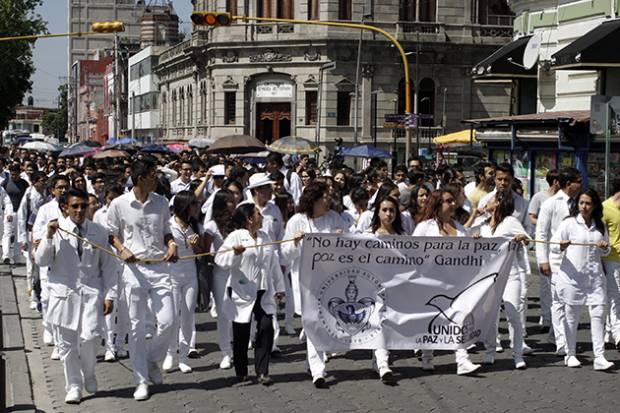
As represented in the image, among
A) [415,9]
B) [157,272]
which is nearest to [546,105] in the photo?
[157,272]

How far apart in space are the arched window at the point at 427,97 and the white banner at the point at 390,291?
4737cm

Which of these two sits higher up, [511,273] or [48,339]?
[511,273]

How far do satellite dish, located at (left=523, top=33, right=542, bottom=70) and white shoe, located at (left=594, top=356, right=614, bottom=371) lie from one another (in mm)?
17893

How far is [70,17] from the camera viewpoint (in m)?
148

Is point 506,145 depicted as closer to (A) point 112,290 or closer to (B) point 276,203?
(B) point 276,203

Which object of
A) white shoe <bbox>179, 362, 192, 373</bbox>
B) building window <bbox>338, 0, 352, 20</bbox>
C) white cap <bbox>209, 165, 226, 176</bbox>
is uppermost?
building window <bbox>338, 0, 352, 20</bbox>

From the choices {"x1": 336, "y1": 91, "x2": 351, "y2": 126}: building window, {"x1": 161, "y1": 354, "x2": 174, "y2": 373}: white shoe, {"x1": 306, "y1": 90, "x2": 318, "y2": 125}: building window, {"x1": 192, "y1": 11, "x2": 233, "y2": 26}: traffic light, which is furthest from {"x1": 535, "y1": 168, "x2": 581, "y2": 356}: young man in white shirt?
{"x1": 306, "y1": 90, "x2": 318, "y2": 125}: building window

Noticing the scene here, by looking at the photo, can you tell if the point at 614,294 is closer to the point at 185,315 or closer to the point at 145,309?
the point at 185,315

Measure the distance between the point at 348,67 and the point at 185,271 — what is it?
46596mm

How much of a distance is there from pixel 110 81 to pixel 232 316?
108611 millimetres

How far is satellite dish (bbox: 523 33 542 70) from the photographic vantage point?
27.5 m

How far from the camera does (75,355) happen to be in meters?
9.50

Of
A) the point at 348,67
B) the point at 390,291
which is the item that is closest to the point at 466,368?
the point at 390,291

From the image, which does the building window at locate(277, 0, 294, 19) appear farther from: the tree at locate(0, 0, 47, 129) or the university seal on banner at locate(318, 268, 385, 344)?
the university seal on banner at locate(318, 268, 385, 344)
